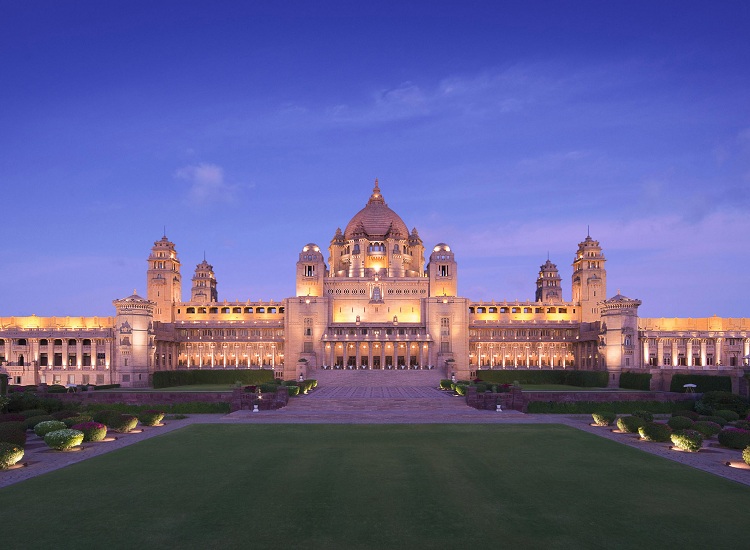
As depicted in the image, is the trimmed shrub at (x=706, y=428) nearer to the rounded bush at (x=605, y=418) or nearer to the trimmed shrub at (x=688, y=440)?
the trimmed shrub at (x=688, y=440)

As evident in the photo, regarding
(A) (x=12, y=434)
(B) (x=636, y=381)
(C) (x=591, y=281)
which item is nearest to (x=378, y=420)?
(A) (x=12, y=434)

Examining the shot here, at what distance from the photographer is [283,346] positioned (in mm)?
110188

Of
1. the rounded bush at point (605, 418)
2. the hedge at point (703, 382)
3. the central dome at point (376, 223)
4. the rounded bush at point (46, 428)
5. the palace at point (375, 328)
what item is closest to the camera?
the rounded bush at point (46, 428)

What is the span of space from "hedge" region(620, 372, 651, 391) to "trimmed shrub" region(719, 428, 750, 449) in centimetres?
4225

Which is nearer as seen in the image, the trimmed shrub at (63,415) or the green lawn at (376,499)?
the green lawn at (376,499)

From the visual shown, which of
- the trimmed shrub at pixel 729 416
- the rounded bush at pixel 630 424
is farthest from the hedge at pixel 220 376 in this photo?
the trimmed shrub at pixel 729 416

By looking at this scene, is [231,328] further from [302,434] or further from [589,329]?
[302,434]

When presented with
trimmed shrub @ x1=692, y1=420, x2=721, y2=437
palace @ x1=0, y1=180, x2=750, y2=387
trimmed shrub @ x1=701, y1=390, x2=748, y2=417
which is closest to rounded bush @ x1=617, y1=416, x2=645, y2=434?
trimmed shrub @ x1=692, y1=420, x2=721, y2=437

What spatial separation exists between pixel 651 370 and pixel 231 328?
7063 cm

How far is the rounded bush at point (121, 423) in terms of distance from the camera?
34969 mm

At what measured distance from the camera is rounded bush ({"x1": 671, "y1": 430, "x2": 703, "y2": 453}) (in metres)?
28.4

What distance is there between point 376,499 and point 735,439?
2000 cm

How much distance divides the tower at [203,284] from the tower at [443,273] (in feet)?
170

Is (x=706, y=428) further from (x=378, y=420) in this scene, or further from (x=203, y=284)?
(x=203, y=284)
